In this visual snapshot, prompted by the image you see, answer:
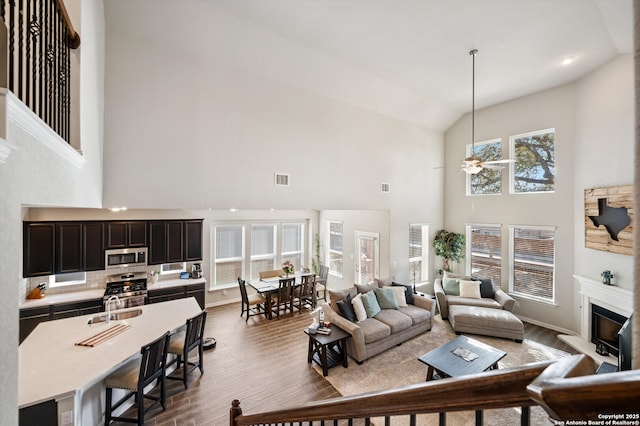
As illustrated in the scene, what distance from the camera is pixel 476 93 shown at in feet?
→ 20.6

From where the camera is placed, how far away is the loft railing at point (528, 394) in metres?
0.36

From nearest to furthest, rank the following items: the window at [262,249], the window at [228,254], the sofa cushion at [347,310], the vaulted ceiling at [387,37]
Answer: the vaulted ceiling at [387,37] < the sofa cushion at [347,310] < the window at [228,254] < the window at [262,249]

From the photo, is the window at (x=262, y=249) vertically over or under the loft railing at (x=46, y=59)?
under

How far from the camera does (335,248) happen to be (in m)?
8.72

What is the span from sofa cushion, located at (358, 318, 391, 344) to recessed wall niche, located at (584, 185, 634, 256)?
4148 mm

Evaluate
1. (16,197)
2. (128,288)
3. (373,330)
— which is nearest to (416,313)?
(373,330)

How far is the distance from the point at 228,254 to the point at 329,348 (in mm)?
4195

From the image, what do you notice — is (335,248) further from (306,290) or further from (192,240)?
(192,240)

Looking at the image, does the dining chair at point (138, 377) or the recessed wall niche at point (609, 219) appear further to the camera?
the recessed wall niche at point (609, 219)

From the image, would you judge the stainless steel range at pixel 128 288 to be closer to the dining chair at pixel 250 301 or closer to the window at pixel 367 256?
the dining chair at pixel 250 301

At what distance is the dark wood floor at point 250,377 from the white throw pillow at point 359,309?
47.8 inches

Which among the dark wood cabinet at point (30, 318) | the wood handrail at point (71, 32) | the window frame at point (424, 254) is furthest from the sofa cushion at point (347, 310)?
the dark wood cabinet at point (30, 318)

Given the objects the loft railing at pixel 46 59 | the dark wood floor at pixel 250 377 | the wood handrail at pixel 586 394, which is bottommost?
the dark wood floor at pixel 250 377

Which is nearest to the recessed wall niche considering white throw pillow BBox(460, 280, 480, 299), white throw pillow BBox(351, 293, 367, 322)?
white throw pillow BBox(460, 280, 480, 299)
